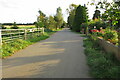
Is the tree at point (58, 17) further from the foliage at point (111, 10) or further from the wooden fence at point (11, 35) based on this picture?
the foliage at point (111, 10)

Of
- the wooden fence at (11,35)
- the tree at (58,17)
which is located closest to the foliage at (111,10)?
the wooden fence at (11,35)

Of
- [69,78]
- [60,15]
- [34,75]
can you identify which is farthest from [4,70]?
[60,15]

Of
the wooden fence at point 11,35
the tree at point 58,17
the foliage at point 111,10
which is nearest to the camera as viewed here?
the foliage at point 111,10

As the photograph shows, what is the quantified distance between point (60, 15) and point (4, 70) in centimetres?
6229

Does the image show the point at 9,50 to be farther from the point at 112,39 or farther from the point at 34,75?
Answer: the point at 112,39

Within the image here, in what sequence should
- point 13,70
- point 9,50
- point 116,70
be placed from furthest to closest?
point 9,50, point 13,70, point 116,70

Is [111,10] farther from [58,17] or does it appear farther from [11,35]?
[58,17]

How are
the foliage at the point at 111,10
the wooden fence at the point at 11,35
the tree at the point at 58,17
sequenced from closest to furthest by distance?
1. the foliage at the point at 111,10
2. the wooden fence at the point at 11,35
3. the tree at the point at 58,17

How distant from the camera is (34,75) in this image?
475cm

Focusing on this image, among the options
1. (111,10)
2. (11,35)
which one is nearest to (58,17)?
(11,35)

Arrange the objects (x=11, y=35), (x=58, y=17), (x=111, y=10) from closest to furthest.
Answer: (x=111, y=10) → (x=11, y=35) → (x=58, y=17)

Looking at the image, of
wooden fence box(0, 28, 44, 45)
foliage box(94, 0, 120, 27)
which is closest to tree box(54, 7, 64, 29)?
wooden fence box(0, 28, 44, 45)

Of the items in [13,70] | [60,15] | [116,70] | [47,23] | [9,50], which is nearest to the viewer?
[116,70]

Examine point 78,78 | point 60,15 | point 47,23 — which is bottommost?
point 78,78
